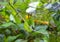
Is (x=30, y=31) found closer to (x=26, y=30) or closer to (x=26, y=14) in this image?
(x=26, y=30)

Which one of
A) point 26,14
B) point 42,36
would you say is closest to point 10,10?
point 26,14

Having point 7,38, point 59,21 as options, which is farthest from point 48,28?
point 7,38

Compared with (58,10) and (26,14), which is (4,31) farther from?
(58,10)

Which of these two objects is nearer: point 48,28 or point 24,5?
point 48,28

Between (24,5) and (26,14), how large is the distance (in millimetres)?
47

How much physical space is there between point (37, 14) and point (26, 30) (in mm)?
185

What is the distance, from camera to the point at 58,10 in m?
0.77

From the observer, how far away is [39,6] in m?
0.79

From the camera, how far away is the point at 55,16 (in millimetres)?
738

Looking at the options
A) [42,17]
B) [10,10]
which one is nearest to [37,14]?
[42,17]

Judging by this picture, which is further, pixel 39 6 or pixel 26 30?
pixel 39 6

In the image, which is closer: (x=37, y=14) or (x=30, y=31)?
(x=30, y=31)

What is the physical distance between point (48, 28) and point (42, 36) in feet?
0.28

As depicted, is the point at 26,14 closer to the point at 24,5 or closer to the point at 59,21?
the point at 24,5
